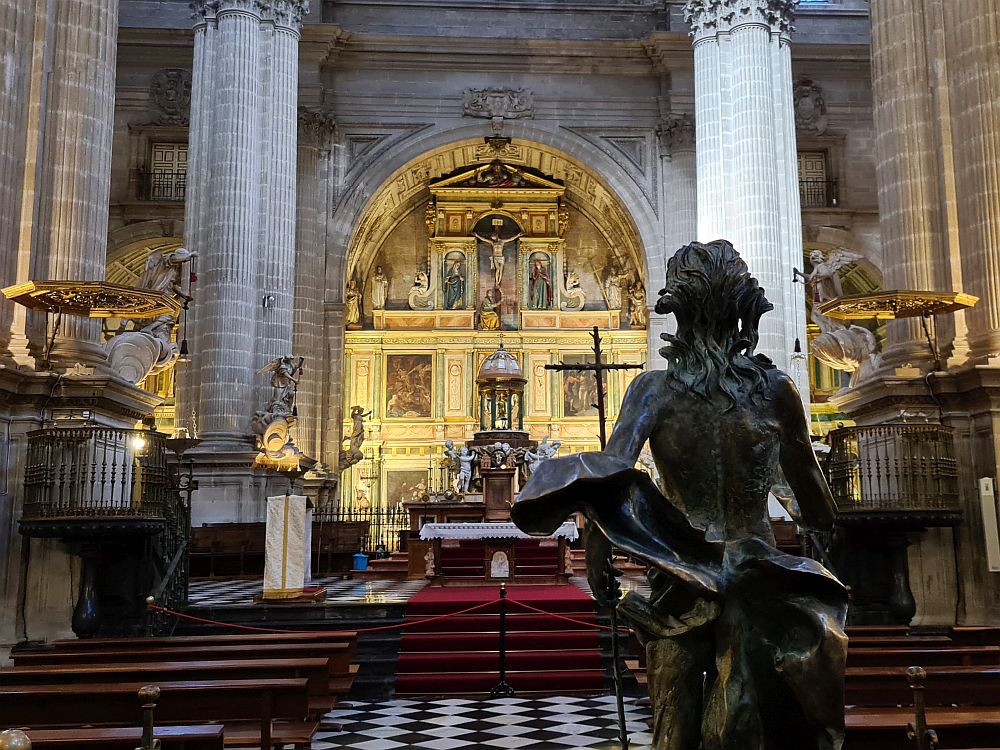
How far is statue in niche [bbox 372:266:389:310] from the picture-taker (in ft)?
93.0

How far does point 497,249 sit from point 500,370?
259 inches

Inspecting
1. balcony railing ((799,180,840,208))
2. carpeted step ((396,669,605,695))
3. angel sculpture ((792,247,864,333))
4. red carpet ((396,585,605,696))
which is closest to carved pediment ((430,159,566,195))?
balcony railing ((799,180,840,208))

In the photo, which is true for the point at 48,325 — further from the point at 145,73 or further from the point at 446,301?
the point at 446,301

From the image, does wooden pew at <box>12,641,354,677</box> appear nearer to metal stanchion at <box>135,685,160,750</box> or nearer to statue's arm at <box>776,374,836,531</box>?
metal stanchion at <box>135,685,160,750</box>

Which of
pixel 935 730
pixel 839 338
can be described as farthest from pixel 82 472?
pixel 839 338

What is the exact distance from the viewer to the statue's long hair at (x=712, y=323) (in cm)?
312

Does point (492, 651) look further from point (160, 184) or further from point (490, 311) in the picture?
point (490, 311)

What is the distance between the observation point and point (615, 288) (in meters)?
28.5

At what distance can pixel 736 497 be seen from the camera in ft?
10.1

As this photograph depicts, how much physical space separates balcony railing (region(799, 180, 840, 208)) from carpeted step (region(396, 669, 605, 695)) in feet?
64.4

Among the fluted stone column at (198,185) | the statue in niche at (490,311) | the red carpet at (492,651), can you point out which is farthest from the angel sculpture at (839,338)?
the statue in niche at (490,311)

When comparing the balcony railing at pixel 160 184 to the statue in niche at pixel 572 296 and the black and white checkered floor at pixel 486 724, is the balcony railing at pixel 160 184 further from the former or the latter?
the black and white checkered floor at pixel 486 724

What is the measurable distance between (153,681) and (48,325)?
18.1 feet

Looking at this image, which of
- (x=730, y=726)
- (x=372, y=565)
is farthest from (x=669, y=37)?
(x=730, y=726)
